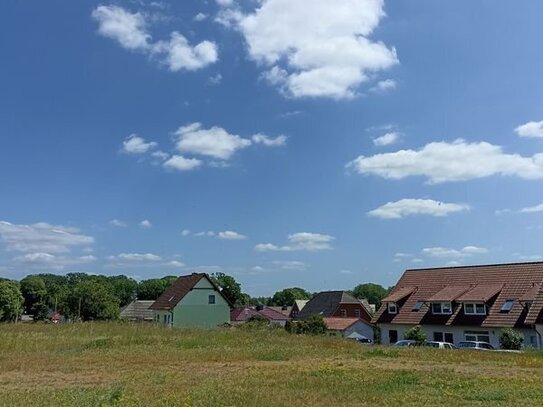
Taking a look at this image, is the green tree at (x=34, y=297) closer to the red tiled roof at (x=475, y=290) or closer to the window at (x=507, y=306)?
the red tiled roof at (x=475, y=290)

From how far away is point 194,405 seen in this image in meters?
11.8

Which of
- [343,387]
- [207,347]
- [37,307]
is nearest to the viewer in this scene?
[343,387]

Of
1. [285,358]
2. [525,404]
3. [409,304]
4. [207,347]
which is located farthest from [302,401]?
[409,304]

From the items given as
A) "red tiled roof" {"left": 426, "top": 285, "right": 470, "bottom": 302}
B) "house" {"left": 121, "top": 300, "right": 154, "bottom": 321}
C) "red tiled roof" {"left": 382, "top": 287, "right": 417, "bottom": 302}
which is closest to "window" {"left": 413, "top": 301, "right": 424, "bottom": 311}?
"red tiled roof" {"left": 426, "top": 285, "right": 470, "bottom": 302}

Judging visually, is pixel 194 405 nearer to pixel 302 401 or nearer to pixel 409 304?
pixel 302 401

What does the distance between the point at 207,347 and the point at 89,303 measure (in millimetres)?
44311

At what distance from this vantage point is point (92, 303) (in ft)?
225

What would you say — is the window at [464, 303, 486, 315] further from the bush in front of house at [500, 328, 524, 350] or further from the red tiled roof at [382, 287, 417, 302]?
the red tiled roof at [382, 287, 417, 302]

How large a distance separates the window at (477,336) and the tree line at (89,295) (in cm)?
2757

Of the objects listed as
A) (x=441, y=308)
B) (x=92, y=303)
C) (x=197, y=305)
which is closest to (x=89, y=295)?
(x=92, y=303)

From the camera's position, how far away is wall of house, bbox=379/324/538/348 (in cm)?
4250

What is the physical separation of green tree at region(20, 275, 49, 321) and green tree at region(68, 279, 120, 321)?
5065cm

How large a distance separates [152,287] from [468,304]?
121 meters

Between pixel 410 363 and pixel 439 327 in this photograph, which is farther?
pixel 439 327
